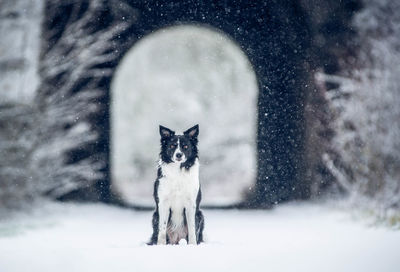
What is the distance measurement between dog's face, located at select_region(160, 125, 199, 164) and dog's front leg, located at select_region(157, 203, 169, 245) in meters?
0.33

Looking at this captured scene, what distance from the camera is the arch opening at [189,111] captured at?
20.4 feet

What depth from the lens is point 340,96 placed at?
17.6 ft

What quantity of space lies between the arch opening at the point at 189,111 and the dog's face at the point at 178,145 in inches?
111

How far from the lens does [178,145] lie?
3342mm

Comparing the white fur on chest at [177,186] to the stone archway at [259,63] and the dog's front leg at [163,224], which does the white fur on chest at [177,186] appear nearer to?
the dog's front leg at [163,224]

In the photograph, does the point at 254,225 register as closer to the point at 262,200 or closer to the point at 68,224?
the point at 262,200

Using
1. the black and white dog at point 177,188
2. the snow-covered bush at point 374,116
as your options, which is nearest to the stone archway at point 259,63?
the snow-covered bush at point 374,116

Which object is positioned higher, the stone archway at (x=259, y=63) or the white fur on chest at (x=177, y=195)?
the stone archway at (x=259, y=63)

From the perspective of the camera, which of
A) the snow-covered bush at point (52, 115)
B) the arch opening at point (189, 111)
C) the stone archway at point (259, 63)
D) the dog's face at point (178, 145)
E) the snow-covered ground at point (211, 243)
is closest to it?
the snow-covered ground at point (211, 243)

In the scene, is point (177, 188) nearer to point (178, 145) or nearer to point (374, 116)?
point (178, 145)

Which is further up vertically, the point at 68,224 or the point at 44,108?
the point at 44,108

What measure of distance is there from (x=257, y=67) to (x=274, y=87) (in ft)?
1.02

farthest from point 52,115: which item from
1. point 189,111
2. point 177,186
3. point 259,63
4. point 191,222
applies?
point 259,63

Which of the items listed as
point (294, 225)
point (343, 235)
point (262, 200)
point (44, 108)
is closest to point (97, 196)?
point (44, 108)
